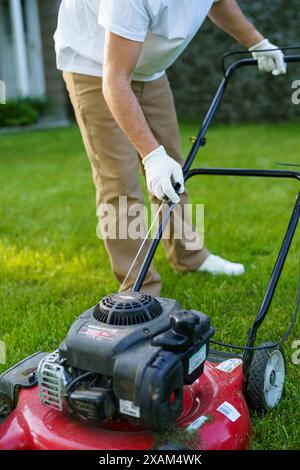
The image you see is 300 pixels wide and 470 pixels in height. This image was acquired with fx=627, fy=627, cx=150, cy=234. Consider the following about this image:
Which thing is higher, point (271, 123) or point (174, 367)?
point (174, 367)

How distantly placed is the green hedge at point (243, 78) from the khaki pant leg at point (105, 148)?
553 centimetres

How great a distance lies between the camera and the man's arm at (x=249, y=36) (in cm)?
257

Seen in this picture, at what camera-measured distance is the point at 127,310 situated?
159cm

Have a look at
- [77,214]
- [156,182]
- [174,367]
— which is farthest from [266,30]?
[174,367]

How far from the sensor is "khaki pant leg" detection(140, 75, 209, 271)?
272cm

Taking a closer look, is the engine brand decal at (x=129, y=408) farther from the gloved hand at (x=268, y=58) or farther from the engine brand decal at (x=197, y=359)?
the gloved hand at (x=268, y=58)

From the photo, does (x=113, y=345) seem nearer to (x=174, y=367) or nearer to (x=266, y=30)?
(x=174, y=367)

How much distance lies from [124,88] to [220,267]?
1344mm

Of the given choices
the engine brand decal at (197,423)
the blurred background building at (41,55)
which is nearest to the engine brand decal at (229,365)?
the engine brand decal at (197,423)

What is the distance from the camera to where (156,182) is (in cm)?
192

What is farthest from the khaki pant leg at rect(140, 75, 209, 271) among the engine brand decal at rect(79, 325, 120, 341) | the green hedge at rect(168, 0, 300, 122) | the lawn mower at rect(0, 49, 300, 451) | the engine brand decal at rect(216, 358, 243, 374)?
the green hedge at rect(168, 0, 300, 122)

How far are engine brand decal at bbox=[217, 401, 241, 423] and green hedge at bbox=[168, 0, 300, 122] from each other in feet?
21.2

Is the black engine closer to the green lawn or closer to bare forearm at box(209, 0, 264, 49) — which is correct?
the green lawn
